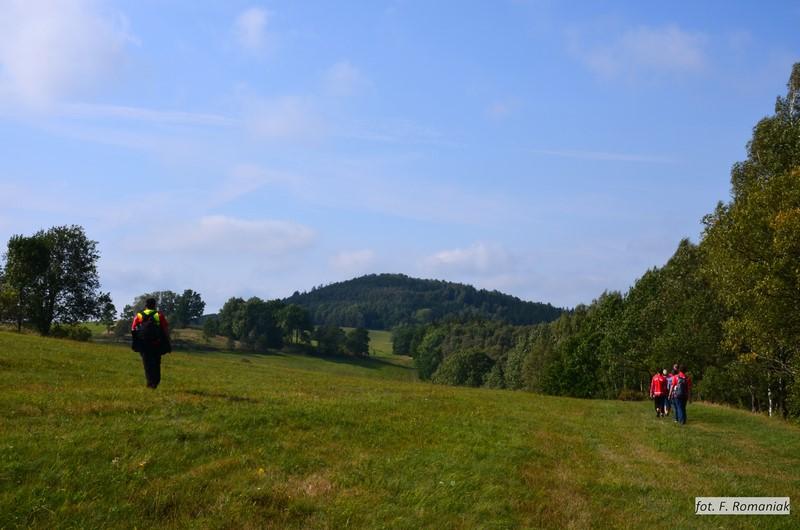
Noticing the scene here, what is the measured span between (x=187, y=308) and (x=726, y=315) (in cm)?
15882

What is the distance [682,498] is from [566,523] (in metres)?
4.36

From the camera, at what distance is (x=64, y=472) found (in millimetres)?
11023

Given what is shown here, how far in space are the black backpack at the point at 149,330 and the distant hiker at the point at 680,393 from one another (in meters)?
25.0

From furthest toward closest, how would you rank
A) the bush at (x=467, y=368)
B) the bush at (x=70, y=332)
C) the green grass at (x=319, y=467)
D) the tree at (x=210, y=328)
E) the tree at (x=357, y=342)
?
the tree at (x=357, y=342)
the tree at (x=210, y=328)
the bush at (x=467, y=368)
the bush at (x=70, y=332)
the green grass at (x=319, y=467)

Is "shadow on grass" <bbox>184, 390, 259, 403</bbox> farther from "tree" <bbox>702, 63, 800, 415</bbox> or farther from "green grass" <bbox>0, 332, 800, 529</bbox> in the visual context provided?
"tree" <bbox>702, 63, 800, 415</bbox>

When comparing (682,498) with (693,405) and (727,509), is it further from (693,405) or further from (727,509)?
(693,405)

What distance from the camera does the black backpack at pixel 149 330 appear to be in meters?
19.9

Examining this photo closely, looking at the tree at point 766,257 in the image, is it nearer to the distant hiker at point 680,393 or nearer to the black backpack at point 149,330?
the distant hiker at point 680,393

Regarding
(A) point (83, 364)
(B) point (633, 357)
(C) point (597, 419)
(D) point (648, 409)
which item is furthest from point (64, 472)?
(B) point (633, 357)

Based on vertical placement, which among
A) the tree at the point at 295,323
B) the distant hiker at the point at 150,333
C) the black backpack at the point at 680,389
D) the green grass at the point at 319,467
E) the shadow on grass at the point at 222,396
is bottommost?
the green grass at the point at 319,467

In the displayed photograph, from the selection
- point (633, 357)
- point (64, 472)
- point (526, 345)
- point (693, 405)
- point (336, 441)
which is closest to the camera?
point (64, 472)

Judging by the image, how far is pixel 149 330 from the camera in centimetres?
1995

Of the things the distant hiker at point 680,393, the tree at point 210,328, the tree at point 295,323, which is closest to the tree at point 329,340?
the tree at point 295,323

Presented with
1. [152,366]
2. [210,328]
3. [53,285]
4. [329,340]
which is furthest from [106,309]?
[329,340]
